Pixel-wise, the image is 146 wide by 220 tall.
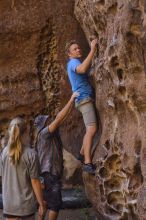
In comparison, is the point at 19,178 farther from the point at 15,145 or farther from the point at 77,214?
the point at 77,214

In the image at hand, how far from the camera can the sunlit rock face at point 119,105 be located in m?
5.02

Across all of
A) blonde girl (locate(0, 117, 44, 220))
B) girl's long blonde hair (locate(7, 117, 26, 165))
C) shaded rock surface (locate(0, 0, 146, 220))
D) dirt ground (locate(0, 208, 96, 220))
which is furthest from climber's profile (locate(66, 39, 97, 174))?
girl's long blonde hair (locate(7, 117, 26, 165))

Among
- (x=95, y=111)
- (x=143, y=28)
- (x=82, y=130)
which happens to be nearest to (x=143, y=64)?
(x=143, y=28)

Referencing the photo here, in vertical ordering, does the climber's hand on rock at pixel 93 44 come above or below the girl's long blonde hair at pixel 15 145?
above

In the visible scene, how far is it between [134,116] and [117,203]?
1.13m

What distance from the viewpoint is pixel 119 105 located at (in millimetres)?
5625

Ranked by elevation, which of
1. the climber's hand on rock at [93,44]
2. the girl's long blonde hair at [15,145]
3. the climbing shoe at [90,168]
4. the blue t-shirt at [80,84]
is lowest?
the climbing shoe at [90,168]

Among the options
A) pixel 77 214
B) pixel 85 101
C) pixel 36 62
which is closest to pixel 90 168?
pixel 85 101

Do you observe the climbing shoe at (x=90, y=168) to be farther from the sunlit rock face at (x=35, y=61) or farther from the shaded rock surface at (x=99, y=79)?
the sunlit rock face at (x=35, y=61)

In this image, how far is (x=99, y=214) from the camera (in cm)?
633

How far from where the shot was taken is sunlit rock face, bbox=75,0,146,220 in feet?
16.5

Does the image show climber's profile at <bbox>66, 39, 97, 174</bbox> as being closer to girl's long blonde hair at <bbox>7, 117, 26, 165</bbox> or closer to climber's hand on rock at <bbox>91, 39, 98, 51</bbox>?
climber's hand on rock at <bbox>91, 39, 98, 51</bbox>

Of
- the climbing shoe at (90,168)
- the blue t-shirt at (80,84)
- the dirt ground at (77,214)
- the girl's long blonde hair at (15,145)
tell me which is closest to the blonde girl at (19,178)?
the girl's long blonde hair at (15,145)

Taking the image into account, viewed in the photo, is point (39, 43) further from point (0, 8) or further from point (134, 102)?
point (134, 102)
